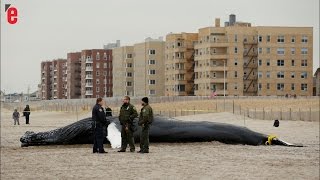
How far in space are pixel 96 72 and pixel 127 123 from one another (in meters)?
165

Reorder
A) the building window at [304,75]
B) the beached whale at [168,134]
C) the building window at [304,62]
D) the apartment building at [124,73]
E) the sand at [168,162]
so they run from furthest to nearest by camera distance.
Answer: the apartment building at [124,73] < the building window at [304,62] < the building window at [304,75] < the beached whale at [168,134] < the sand at [168,162]

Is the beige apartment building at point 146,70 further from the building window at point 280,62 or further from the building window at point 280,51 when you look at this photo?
the building window at point 280,51

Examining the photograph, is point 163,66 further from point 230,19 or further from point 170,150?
point 170,150

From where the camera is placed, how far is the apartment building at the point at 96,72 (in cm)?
18162

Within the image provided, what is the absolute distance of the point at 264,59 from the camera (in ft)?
371

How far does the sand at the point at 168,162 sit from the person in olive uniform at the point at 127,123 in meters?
0.61

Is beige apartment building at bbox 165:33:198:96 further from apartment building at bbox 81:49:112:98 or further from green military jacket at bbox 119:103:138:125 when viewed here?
green military jacket at bbox 119:103:138:125

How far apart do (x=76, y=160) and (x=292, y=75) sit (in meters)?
96.9

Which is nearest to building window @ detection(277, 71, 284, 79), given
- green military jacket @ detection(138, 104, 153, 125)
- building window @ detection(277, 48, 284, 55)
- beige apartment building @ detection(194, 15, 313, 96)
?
beige apartment building @ detection(194, 15, 313, 96)

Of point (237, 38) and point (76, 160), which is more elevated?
point (237, 38)

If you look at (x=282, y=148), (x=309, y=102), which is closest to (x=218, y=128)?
(x=282, y=148)

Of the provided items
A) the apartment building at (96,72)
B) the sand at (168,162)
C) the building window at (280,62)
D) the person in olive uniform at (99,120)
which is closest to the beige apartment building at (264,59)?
the building window at (280,62)

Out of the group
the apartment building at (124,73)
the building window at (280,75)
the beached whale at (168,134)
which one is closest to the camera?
the beached whale at (168,134)

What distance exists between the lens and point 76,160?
1830cm
